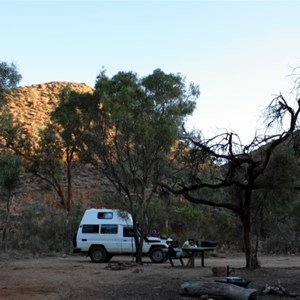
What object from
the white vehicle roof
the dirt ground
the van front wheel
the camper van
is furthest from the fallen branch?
the van front wheel

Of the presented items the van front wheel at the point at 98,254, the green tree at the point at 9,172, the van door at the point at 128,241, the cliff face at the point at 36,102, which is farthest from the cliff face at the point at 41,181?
the van front wheel at the point at 98,254

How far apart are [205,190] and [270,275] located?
8166 mm

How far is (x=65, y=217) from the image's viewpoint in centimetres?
3959

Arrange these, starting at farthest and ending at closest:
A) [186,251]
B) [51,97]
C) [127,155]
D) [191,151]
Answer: [51,97], [127,155], [186,251], [191,151]

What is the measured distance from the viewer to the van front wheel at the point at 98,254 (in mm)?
27469

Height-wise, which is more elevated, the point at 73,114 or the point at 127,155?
the point at 73,114

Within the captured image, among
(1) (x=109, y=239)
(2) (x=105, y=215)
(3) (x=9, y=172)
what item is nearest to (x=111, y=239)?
(1) (x=109, y=239)

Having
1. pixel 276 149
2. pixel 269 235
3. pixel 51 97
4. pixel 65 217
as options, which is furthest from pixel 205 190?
pixel 51 97

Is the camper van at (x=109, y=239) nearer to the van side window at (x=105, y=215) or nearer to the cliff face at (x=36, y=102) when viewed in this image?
the van side window at (x=105, y=215)

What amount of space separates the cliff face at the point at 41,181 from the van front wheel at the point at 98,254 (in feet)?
43.1

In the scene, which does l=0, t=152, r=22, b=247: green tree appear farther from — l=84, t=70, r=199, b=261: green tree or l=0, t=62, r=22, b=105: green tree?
l=0, t=62, r=22, b=105: green tree

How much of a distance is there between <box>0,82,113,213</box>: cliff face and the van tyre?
1434cm

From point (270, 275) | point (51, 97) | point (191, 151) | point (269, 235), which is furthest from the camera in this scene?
point (51, 97)

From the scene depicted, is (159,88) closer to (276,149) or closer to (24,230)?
(276,149)
